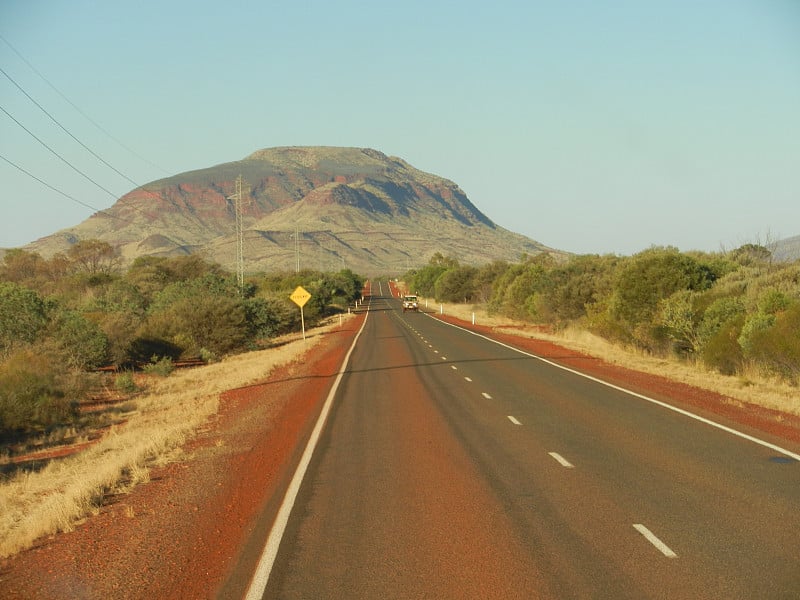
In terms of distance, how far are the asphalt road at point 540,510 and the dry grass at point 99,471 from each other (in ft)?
8.42

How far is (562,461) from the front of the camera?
11.5 meters

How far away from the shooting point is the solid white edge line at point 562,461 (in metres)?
11.1

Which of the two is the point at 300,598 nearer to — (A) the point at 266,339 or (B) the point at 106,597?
(B) the point at 106,597

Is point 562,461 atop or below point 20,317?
below

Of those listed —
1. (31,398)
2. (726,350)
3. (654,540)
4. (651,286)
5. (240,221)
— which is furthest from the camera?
(240,221)

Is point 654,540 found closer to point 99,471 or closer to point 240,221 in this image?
point 99,471

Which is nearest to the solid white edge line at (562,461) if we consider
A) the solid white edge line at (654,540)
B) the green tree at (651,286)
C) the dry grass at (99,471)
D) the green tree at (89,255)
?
the solid white edge line at (654,540)

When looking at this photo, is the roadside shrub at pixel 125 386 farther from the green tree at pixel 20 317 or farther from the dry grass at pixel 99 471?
the green tree at pixel 20 317

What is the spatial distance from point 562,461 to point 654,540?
12.8 feet

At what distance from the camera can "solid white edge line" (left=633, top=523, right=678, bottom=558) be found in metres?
7.18

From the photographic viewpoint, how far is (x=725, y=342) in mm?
24484

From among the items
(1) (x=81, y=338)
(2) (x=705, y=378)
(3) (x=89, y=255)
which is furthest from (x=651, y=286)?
(3) (x=89, y=255)

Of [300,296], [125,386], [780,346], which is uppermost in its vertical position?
[300,296]

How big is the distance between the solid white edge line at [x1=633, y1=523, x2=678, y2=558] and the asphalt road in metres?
0.02
